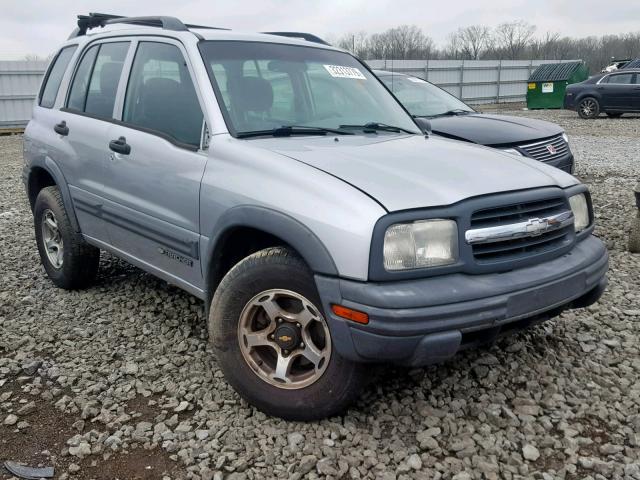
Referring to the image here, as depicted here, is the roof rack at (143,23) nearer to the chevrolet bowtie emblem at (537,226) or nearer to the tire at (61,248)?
the tire at (61,248)

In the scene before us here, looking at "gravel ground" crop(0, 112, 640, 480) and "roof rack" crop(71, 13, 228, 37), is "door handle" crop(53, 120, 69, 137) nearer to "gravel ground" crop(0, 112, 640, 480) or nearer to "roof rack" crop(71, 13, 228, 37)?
"roof rack" crop(71, 13, 228, 37)

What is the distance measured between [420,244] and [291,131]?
118 centimetres

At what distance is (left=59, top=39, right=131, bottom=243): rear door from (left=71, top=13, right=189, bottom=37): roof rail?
0.67 feet

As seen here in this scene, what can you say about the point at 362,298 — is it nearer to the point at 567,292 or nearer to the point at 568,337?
the point at 567,292

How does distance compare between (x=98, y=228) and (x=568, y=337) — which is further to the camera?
(x=98, y=228)

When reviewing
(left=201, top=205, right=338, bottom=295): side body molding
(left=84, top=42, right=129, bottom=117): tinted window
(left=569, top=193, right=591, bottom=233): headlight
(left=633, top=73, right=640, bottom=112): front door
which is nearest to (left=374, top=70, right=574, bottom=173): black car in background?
(left=569, top=193, right=591, bottom=233): headlight

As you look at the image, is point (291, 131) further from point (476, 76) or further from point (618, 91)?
point (476, 76)

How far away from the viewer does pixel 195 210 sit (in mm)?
3166

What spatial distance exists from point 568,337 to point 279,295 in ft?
6.48

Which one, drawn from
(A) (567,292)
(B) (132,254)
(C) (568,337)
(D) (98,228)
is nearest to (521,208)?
(A) (567,292)

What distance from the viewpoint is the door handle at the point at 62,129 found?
14.3 feet

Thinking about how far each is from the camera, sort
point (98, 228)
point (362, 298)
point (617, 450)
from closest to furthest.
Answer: point (362, 298) → point (617, 450) → point (98, 228)

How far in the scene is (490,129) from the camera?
6598 millimetres

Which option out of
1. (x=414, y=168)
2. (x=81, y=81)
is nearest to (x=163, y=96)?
(x=81, y=81)
